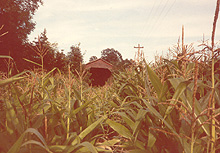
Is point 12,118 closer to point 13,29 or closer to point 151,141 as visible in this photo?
point 151,141

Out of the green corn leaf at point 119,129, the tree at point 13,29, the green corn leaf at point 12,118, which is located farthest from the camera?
the tree at point 13,29

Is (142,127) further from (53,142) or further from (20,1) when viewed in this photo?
(20,1)

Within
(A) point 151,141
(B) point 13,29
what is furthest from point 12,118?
(B) point 13,29

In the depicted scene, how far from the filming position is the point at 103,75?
37219 millimetres

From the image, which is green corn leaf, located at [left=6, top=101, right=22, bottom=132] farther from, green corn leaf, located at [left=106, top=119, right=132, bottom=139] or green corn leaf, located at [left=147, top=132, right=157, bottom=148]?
green corn leaf, located at [left=147, top=132, right=157, bottom=148]

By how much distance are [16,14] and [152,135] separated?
19904mm

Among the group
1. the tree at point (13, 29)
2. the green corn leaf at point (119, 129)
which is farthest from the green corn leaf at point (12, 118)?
the tree at point (13, 29)

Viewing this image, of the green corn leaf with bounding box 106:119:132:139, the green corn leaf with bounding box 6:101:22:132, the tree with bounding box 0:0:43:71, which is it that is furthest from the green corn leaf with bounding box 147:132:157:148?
the tree with bounding box 0:0:43:71

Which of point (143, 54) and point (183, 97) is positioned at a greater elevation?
point (143, 54)

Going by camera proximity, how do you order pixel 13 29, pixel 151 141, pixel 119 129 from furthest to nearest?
1. pixel 13 29
2. pixel 119 129
3. pixel 151 141

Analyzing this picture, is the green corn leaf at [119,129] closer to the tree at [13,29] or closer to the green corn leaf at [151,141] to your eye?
the green corn leaf at [151,141]

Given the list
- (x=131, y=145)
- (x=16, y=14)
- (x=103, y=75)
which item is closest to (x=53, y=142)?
(x=131, y=145)

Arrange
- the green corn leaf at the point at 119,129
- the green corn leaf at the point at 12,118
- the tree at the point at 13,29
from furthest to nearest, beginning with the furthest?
the tree at the point at 13,29 → the green corn leaf at the point at 119,129 → the green corn leaf at the point at 12,118

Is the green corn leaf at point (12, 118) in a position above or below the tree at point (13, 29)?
below
